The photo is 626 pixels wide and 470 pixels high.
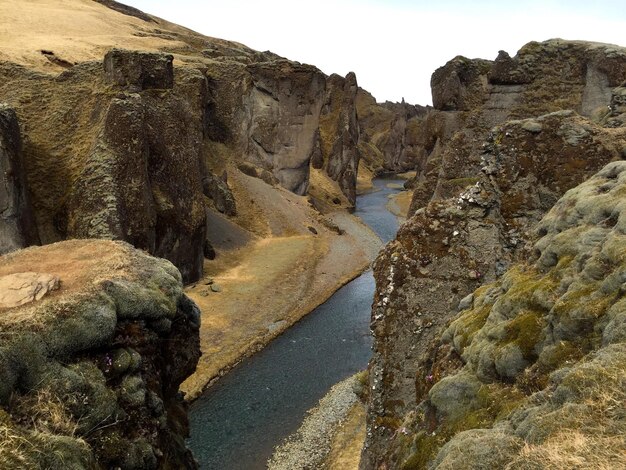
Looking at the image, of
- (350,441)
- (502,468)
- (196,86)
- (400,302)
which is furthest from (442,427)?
(196,86)

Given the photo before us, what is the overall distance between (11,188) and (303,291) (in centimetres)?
2854

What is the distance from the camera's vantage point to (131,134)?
44.6m

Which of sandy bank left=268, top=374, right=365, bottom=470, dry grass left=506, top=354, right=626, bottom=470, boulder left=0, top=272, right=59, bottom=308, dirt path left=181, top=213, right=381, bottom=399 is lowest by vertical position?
dirt path left=181, top=213, right=381, bottom=399

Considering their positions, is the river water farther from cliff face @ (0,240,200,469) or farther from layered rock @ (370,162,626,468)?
layered rock @ (370,162,626,468)

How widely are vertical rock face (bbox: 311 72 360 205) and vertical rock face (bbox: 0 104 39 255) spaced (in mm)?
75828

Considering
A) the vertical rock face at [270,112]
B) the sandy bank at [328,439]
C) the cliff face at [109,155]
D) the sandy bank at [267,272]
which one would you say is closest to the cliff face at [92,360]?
the sandy bank at [328,439]

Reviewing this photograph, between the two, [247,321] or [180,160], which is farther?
[180,160]

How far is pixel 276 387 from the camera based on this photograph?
111 feet

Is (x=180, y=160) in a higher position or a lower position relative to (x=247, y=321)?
higher

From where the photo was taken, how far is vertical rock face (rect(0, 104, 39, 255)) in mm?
37000

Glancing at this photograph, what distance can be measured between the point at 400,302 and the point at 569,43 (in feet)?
124

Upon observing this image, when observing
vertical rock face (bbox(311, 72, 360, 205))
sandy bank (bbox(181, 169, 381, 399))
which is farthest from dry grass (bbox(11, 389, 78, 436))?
vertical rock face (bbox(311, 72, 360, 205))

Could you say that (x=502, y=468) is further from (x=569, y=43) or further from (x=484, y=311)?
(x=569, y=43)

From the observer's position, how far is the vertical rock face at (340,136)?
364 ft
